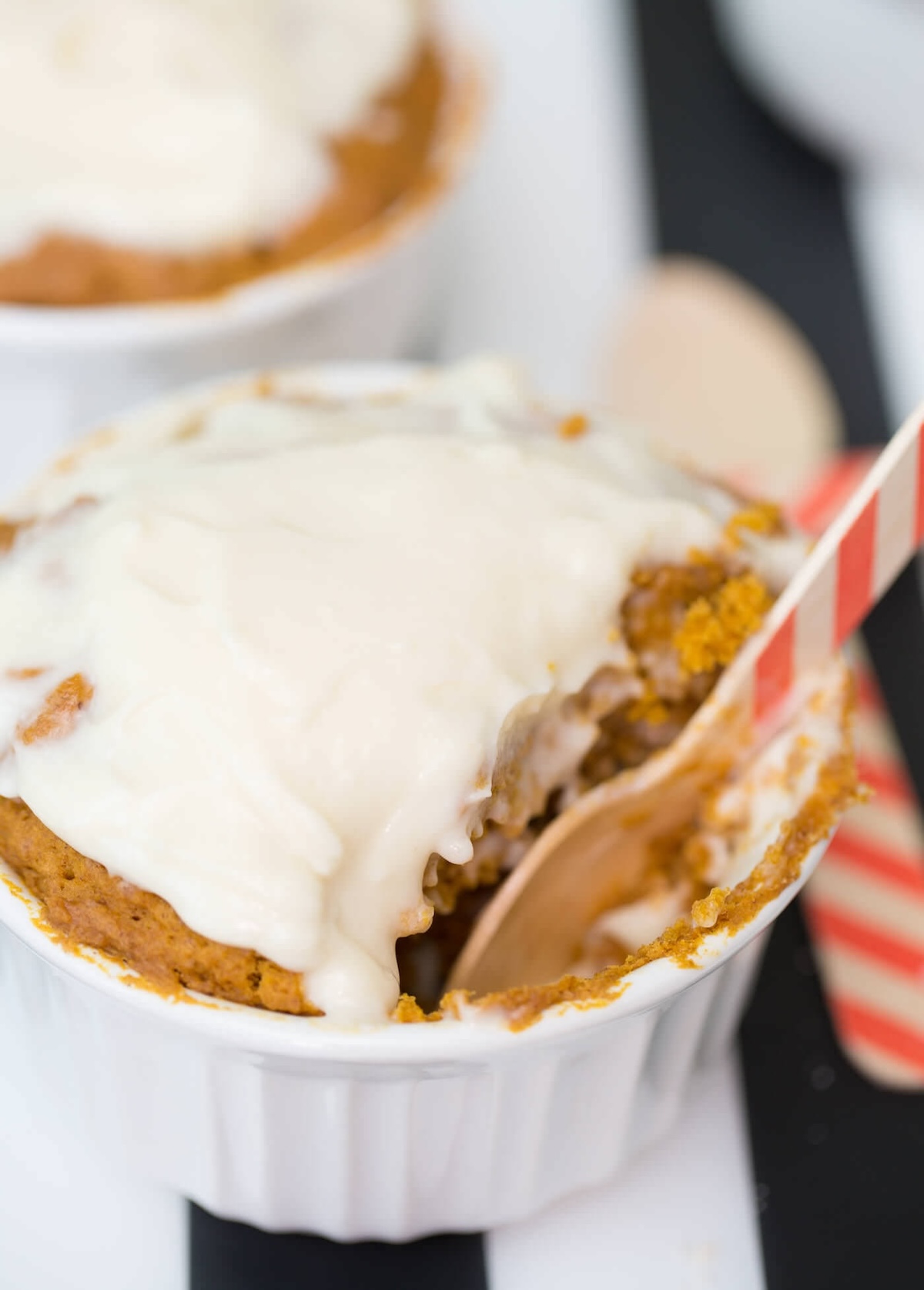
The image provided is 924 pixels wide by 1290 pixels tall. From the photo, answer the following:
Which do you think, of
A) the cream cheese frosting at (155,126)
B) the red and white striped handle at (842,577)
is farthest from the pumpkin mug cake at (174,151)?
the red and white striped handle at (842,577)

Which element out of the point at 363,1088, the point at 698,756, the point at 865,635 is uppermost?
the point at 698,756

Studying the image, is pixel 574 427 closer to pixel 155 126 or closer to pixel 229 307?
pixel 229 307

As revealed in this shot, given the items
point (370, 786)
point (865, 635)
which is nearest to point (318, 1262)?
point (370, 786)

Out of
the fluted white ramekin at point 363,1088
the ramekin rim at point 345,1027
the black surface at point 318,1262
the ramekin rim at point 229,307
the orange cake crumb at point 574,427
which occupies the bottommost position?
the black surface at point 318,1262

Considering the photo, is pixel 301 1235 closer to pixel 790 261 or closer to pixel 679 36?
pixel 790 261

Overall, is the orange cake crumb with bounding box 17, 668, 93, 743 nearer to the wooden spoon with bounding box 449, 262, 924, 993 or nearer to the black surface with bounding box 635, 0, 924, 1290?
the wooden spoon with bounding box 449, 262, 924, 993

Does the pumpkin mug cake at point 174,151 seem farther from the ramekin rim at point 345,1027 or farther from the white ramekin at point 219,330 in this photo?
the ramekin rim at point 345,1027
